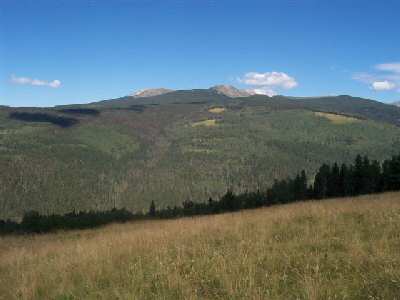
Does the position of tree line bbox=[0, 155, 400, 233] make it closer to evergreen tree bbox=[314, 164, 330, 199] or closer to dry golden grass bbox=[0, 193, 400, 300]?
evergreen tree bbox=[314, 164, 330, 199]

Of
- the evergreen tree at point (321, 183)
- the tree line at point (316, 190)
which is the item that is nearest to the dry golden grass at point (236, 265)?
the tree line at point (316, 190)

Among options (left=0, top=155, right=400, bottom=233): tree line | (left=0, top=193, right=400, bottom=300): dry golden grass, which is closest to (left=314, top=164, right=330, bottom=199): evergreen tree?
(left=0, top=155, right=400, bottom=233): tree line

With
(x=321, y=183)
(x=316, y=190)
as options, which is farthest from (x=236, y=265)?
(x=316, y=190)

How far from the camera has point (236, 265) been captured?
634 cm

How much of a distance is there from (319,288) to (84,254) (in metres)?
5.36

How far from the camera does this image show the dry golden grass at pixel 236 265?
5.41 metres

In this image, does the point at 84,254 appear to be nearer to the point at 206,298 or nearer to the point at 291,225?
the point at 206,298

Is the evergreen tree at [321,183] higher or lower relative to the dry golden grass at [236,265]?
lower

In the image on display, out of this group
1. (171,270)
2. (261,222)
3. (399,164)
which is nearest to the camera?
(171,270)

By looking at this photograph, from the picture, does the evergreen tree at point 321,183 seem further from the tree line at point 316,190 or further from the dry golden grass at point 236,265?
the dry golden grass at point 236,265

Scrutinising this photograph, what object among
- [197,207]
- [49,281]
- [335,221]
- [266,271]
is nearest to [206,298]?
[266,271]

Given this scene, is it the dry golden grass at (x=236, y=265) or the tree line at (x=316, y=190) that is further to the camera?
the tree line at (x=316, y=190)

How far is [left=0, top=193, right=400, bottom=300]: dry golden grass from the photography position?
5.41m

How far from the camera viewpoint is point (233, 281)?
5.69 meters
